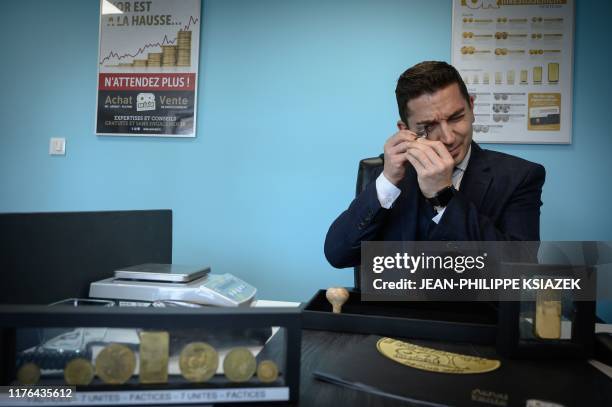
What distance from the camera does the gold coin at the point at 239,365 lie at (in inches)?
21.6

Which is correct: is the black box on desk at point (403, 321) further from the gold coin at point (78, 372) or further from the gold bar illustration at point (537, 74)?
the gold bar illustration at point (537, 74)

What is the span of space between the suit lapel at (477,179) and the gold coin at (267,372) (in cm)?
111

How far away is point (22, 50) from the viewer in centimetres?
255

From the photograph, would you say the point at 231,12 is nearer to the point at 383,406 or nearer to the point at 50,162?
the point at 50,162

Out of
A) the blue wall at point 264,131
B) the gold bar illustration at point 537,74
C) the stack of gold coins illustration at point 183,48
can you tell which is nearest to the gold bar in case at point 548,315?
the blue wall at point 264,131

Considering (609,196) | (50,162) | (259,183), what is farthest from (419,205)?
(50,162)

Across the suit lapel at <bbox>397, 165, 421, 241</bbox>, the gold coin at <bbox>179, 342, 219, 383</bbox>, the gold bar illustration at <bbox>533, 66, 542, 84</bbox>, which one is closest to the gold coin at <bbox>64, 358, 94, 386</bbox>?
the gold coin at <bbox>179, 342, 219, 383</bbox>

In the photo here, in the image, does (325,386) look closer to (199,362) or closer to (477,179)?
(199,362)

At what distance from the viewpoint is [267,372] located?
56cm

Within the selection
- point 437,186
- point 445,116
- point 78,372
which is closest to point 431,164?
point 437,186

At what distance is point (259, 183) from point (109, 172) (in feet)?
3.11

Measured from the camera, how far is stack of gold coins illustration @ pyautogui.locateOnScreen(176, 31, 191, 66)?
2344mm

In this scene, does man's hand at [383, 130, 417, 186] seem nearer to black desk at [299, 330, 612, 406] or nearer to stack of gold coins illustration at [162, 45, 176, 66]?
black desk at [299, 330, 612, 406]

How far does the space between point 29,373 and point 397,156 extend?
3.43 ft
